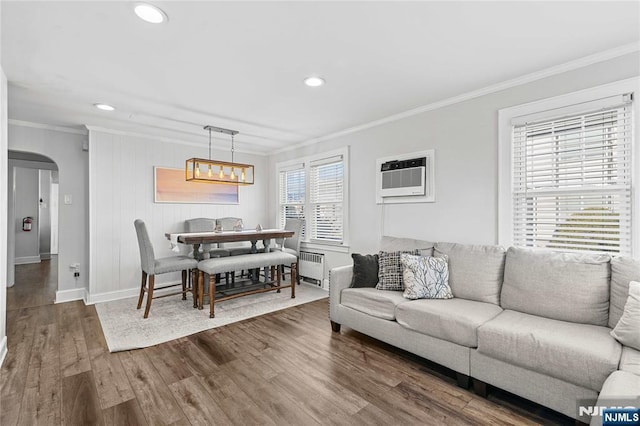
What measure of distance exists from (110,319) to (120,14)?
10.2ft

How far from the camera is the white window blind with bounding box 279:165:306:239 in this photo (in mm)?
5301

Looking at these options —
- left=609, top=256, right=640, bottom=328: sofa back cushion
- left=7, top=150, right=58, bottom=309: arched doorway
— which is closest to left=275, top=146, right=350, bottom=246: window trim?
left=609, top=256, right=640, bottom=328: sofa back cushion

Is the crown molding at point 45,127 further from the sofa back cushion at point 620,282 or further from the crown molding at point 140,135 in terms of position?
the sofa back cushion at point 620,282

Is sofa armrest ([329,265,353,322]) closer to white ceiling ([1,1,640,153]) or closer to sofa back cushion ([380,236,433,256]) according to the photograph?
sofa back cushion ([380,236,433,256])

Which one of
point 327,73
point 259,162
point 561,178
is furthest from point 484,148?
point 259,162

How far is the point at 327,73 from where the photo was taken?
8.66 feet

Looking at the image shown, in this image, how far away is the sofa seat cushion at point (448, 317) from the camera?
6.89 feet

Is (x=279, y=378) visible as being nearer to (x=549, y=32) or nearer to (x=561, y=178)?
(x=561, y=178)

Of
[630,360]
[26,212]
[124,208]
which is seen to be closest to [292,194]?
[124,208]

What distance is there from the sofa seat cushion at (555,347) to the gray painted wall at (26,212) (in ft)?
31.3

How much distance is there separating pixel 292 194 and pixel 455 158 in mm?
3040

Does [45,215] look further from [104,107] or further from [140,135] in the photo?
[104,107]

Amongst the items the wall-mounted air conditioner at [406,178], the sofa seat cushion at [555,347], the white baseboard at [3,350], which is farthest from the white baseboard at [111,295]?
the sofa seat cushion at [555,347]

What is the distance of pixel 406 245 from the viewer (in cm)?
326
